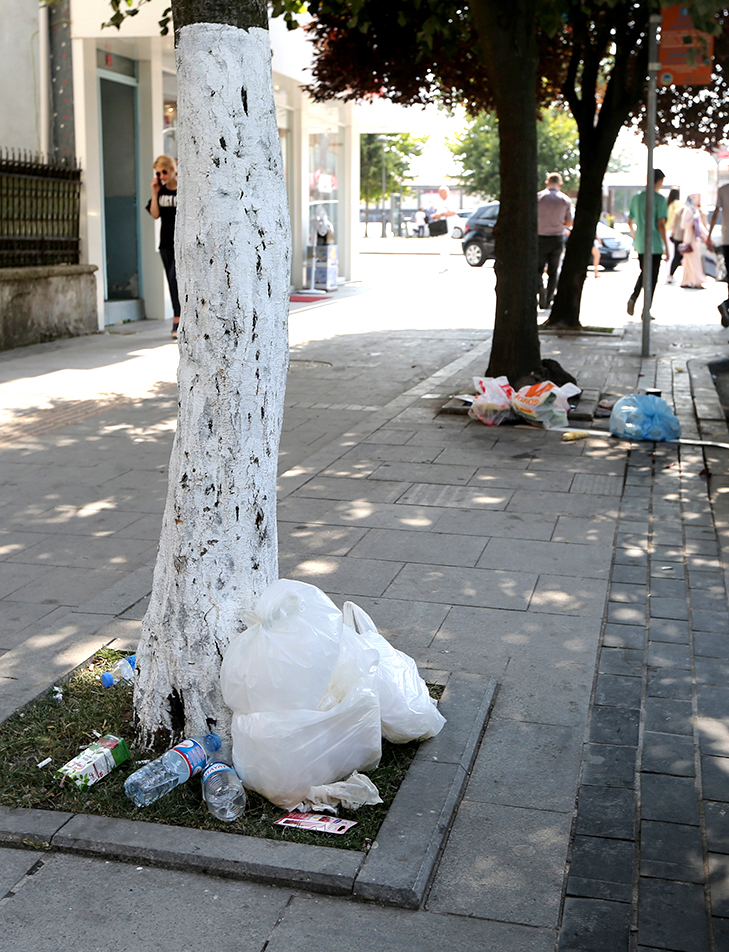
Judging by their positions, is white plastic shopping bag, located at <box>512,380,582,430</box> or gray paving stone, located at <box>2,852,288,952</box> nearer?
gray paving stone, located at <box>2,852,288,952</box>

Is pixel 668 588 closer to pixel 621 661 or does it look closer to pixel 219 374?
pixel 621 661

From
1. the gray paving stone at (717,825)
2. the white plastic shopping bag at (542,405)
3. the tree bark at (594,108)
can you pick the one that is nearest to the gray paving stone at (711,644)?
the gray paving stone at (717,825)

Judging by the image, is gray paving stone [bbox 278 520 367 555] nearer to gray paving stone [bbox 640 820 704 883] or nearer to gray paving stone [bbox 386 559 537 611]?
gray paving stone [bbox 386 559 537 611]

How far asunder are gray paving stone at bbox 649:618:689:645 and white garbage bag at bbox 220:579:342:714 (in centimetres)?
178

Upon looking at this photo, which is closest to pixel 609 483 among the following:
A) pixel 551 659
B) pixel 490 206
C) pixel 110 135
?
pixel 551 659

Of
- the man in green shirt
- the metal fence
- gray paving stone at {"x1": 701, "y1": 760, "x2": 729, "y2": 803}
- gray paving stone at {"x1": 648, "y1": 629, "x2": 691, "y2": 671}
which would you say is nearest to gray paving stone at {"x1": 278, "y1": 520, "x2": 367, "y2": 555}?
gray paving stone at {"x1": 648, "y1": 629, "x2": 691, "y2": 671}

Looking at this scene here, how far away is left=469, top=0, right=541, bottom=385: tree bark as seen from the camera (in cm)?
927

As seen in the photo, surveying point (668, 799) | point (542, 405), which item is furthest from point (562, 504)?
point (668, 799)

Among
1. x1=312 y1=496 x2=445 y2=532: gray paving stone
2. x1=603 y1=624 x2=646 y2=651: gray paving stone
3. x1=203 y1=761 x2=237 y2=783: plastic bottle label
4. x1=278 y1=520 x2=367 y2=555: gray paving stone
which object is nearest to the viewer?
x1=203 y1=761 x2=237 y2=783: plastic bottle label

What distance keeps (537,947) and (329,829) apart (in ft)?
2.31

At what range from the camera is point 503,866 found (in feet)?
9.60

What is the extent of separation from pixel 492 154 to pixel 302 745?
2081 inches

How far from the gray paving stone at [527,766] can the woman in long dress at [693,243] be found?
20.1 meters

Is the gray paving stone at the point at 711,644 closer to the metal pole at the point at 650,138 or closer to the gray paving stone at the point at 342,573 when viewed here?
the gray paving stone at the point at 342,573
